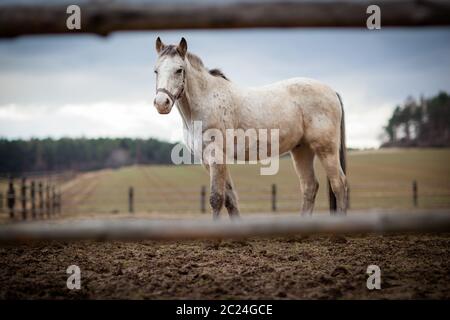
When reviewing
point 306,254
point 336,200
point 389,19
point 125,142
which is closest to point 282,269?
point 306,254

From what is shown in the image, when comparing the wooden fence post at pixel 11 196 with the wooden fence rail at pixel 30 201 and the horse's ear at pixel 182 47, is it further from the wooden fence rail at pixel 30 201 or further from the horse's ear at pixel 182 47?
the horse's ear at pixel 182 47

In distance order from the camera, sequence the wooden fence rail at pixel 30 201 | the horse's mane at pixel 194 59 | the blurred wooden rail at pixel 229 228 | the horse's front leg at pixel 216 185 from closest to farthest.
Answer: the blurred wooden rail at pixel 229 228 < the horse's mane at pixel 194 59 < the horse's front leg at pixel 216 185 < the wooden fence rail at pixel 30 201

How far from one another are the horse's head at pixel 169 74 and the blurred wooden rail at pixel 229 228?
2.55 meters

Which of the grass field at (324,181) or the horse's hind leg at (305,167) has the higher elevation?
the horse's hind leg at (305,167)

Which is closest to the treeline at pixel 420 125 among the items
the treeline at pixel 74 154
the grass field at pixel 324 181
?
the grass field at pixel 324 181

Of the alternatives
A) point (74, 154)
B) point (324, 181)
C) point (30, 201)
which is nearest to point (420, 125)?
point (324, 181)

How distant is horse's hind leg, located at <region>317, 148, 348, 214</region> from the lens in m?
5.88

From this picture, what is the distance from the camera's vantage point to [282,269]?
3.55 m

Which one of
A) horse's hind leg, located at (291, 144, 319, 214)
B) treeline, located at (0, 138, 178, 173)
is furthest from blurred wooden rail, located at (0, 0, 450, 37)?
treeline, located at (0, 138, 178, 173)

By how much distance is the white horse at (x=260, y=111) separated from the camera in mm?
4574

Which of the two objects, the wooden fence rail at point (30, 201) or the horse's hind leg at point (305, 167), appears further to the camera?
the wooden fence rail at point (30, 201)

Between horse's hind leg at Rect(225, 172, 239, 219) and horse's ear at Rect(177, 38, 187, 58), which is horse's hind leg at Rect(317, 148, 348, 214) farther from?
horse's ear at Rect(177, 38, 187, 58)

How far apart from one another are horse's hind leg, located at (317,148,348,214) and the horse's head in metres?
2.40
